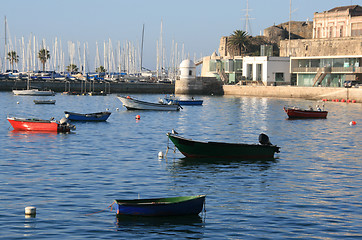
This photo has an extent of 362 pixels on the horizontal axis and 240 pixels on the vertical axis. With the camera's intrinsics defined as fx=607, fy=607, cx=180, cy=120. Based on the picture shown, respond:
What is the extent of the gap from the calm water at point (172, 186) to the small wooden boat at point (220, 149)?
911 mm

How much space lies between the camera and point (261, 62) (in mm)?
146250

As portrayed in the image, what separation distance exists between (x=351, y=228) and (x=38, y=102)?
92445 mm

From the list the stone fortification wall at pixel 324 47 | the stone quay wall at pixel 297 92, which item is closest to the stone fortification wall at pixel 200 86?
the stone quay wall at pixel 297 92

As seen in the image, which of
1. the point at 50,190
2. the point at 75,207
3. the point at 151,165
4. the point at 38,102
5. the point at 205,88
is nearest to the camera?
the point at 75,207

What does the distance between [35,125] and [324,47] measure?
3909 inches

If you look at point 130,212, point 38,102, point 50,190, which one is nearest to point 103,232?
point 130,212

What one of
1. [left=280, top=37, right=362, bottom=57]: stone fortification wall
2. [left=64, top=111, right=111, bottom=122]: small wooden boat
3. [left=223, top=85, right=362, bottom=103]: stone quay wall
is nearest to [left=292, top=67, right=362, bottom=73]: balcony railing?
[left=280, top=37, right=362, bottom=57]: stone fortification wall

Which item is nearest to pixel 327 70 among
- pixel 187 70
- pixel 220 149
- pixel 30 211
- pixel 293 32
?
pixel 187 70

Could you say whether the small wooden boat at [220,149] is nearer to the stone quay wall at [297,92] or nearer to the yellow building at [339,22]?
the stone quay wall at [297,92]

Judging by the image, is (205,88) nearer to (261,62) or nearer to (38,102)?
(261,62)

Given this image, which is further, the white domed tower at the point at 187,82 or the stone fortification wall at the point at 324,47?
the white domed tower at the point at 187,82

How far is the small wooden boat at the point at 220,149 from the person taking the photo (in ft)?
126

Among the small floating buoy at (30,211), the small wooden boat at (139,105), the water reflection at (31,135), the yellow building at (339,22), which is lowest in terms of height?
the small floating buoy at (30,211)

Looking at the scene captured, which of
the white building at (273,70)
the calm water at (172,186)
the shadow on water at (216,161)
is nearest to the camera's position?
the calm water at (172,186)
